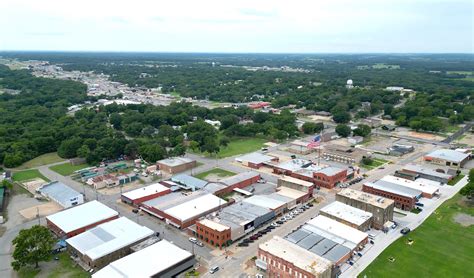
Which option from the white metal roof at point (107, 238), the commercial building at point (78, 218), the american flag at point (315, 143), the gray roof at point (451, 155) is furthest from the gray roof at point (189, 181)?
the gray roof at point (451, 155)

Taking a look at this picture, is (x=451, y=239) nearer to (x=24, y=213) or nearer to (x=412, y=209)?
(x=412, y=209)

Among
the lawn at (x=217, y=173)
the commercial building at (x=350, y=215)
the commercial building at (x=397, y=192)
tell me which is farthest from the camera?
the lawn at (x=217, y=173)

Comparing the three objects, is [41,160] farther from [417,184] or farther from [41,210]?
[417,184]

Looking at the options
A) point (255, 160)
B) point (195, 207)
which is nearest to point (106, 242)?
point (195, 207)

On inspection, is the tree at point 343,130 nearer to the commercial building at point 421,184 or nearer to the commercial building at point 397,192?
the commercial building at point 421,184

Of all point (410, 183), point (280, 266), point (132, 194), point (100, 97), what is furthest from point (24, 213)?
point (100, 97)
